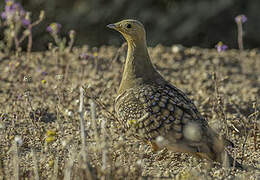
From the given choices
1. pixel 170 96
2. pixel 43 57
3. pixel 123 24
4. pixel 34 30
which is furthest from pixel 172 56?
pixel 170 96

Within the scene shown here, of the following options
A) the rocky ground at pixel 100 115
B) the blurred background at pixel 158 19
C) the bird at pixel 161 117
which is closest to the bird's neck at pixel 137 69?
the bird at pixel 161 117

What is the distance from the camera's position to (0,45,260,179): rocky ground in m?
3.03

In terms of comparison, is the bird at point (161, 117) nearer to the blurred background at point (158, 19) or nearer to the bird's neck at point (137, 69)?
the bird's neck at point (137, 69)

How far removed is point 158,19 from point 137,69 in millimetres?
4200

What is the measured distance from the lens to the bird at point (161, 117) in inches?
131

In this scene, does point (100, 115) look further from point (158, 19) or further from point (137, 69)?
point (158, 19)

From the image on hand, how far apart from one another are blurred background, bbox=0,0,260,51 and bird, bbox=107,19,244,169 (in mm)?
3880

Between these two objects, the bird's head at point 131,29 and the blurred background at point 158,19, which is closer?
the bird's head at point 131,29

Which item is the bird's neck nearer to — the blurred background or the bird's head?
the bird's head

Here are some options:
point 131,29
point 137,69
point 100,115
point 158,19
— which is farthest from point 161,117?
point 158,19

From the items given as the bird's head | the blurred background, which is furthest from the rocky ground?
the blurred background

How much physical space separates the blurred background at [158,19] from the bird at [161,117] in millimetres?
3880

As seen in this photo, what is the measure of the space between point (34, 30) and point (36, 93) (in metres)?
2.69

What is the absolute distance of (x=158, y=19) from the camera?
810 centimetres
